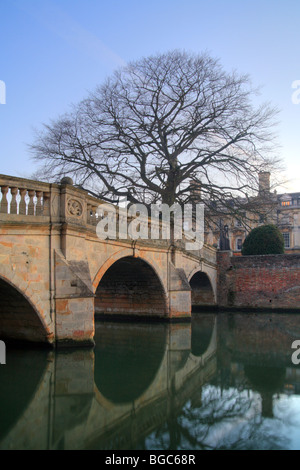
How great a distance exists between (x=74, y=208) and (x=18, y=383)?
3538mm

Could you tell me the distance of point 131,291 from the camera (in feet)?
46.6

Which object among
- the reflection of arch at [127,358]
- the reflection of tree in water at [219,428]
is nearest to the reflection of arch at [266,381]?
the reflection of tree in water at [219,428]

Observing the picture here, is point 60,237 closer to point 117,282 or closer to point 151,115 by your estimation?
point 117,282

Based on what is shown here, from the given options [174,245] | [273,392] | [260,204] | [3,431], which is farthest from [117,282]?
[3,431]

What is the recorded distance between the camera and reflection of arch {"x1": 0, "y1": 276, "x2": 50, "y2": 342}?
25.5 feet

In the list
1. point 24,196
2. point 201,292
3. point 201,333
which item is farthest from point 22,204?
point 201,292

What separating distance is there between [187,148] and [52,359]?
10.8m

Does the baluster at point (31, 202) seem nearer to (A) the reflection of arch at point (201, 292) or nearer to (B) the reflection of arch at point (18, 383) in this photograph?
(B) the reflection of arch at point (18, 383)

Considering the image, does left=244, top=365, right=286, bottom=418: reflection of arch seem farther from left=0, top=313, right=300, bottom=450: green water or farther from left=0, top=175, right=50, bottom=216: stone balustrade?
left=0, top=175, right=50, bottom=216: stone balustrade

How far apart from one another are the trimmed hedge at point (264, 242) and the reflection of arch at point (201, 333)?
14.5ft

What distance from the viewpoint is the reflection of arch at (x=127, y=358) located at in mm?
6234

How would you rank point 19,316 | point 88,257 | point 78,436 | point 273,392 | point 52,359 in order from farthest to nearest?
point 88,257
point 19,316
point 52,359
point 273,392
point 78,436

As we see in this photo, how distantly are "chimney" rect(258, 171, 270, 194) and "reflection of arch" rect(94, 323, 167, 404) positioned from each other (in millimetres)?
6048

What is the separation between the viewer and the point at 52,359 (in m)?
7.50
